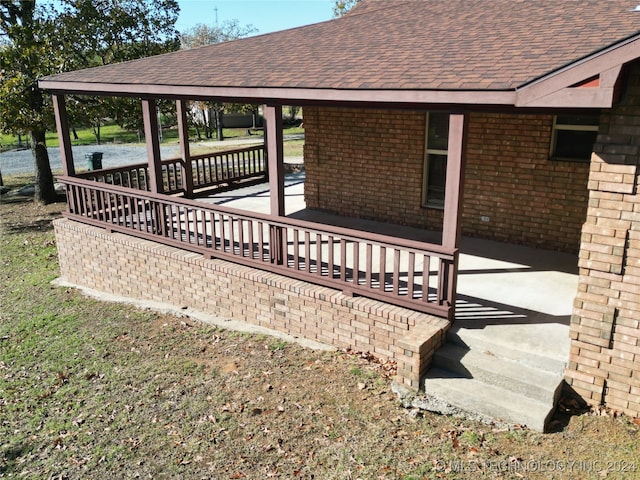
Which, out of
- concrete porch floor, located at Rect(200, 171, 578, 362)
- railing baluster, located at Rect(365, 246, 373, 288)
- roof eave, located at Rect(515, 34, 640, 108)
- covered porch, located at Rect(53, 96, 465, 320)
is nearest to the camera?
roof eave, located at Rect(515, 34, 640, 108)

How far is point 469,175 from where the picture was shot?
891 centimetres

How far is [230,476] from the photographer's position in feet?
16.1

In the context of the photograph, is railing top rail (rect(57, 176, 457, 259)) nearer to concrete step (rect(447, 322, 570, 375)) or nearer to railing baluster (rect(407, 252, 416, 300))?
railing baluster (rect(407, 252, 416, 300))

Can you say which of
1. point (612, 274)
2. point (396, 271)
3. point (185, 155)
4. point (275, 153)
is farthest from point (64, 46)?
point (612, 274)

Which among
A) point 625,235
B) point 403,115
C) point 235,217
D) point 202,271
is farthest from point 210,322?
point 625,235

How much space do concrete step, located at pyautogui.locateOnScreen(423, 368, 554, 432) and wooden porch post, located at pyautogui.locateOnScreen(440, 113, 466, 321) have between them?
2.64 ft

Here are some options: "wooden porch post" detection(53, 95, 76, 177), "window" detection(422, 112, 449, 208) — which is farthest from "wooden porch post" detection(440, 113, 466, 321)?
"wooden porch post" detection(53, 95, 76, 177)

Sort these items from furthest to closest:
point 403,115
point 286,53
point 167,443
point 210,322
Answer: point 403,115
point 286,53
point 210,322
point 167,443

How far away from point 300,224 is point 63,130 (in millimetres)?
5880

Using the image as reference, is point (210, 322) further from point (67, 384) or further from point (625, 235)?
point (625, 235)

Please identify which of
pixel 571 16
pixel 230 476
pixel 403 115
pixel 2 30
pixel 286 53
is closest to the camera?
pixel 230 476

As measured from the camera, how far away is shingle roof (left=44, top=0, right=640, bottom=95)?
588 cm

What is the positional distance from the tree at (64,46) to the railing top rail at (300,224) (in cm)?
552

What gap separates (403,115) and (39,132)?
11.9 meters
